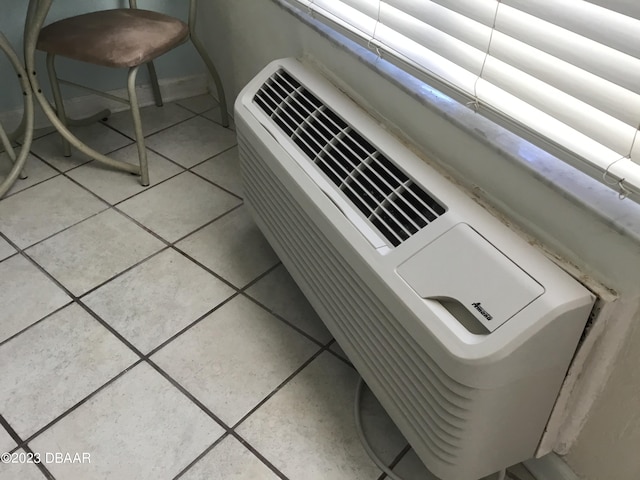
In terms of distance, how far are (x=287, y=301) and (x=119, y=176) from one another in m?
0.84

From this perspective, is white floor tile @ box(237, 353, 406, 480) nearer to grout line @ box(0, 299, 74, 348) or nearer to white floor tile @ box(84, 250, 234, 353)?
white floor tile @ box(84, 250, 234, 353)

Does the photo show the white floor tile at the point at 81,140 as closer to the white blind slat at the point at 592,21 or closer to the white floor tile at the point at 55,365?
the white floor tile at the point at 55,365

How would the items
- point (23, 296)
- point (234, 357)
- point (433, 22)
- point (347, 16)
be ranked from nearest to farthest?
1. point (433, 22)
2. point (347, 16)
3. point (234, 357)
4. point (23, 296)

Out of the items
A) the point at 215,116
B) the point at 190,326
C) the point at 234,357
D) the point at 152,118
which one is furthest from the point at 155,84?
the point at 234,357

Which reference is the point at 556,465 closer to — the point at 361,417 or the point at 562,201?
the point at 361,417

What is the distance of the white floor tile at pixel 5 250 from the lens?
1.66 metres

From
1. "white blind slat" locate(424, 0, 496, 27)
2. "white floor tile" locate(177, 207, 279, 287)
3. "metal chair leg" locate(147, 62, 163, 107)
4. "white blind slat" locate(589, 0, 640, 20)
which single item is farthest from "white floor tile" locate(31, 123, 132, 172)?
"white blind slat" locate(589, 0, 640, 20)

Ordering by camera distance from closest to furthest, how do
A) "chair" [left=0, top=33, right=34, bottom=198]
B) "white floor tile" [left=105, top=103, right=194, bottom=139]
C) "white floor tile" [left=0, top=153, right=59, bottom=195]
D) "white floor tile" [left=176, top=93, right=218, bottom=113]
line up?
"chair" [left=0, top=33, right=34, bottom=198], "white floor tile" [left=0, top=153, right=59, bottom=195], "white floor tile" [left=105, top=103, right=194, bottom=139], "white floor tile" [left=176, top=93, right=218, bottom=113]

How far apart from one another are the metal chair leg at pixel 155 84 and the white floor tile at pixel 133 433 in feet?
4.53

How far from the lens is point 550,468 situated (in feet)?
3.66

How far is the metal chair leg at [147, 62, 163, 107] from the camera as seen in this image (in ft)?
7.47

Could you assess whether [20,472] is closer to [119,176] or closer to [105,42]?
[119,176]

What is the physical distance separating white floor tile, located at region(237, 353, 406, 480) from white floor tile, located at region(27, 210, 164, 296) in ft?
2.11

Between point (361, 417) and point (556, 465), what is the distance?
0.40 meters
